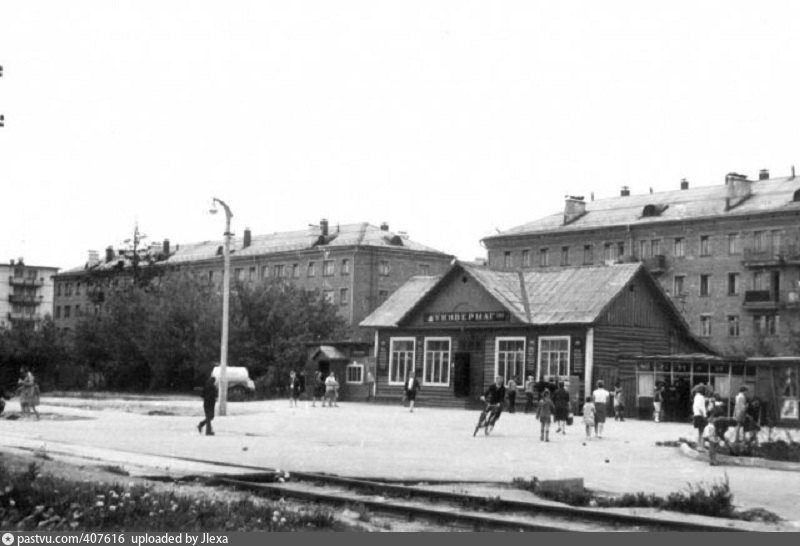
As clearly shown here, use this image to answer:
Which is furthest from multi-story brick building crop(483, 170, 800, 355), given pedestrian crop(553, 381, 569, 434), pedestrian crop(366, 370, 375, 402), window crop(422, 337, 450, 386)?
pedestrian crop(553, 381, 569, 434)

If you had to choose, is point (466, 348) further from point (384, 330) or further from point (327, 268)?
point (327, 268)

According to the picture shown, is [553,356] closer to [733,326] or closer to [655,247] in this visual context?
[733,326]

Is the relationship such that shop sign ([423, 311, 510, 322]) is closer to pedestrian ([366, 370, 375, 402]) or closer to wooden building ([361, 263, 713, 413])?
wooden building ([361, 263, 713, 413])

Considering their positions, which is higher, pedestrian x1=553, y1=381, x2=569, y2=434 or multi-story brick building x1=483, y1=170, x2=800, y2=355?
multi-story brick building x1=483, y1=170, x2=800, y2=355

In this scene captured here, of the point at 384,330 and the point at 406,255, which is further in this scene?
the point at 406,255

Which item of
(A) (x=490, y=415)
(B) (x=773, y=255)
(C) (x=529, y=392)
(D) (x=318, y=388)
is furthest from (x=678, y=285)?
(A) (x=490, y=415)

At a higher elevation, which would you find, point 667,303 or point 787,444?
point 667,303

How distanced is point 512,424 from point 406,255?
6319 centimetres

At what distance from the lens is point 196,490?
1588 centimetres

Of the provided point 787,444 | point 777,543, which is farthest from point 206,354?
point 777,543

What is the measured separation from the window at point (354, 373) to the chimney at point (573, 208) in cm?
3820

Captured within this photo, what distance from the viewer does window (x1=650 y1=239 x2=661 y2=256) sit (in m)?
84.1

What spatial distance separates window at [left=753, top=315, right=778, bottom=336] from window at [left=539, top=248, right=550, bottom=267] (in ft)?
59.6

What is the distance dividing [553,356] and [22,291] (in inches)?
4683
